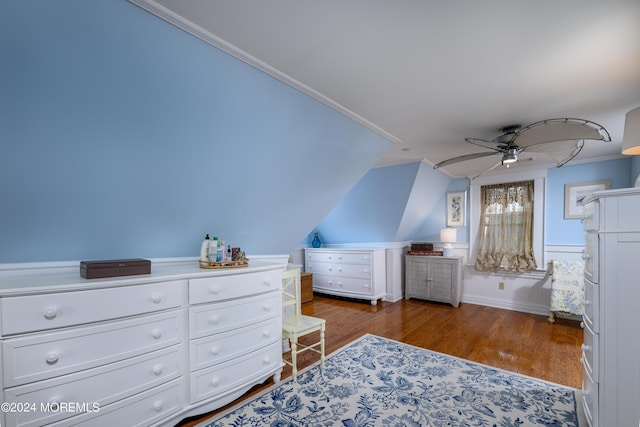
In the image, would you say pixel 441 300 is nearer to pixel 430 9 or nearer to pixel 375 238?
pixel 375 238

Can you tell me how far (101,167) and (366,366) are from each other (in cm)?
264

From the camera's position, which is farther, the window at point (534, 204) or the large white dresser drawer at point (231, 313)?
the window at point (534, 204)

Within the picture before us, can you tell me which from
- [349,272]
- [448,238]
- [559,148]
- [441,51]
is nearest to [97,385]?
[441,51]

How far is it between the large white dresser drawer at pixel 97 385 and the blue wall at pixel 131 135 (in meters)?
0.76

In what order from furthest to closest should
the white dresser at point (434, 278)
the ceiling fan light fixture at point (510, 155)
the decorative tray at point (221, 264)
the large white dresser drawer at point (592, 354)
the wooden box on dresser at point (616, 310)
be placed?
the white dresser at point (434, 278)
the ceiling fan light fixture at point (510, 155)
the decorative tray at point (221, 264)
the large white dresser drawer at point (592, 354)
the wooden box on dresser at point (616, 310)

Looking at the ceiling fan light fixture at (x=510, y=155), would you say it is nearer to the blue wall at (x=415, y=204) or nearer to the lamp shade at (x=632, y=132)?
the lamp shade at (x=632, y=132)

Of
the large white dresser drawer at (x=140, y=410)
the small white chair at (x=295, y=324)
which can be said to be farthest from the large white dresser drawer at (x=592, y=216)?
the large white dresser drawer at (x=140, y=410)

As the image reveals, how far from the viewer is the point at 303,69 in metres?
1.76

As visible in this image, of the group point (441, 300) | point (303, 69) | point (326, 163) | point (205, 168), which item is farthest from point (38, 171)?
point (441, 300)

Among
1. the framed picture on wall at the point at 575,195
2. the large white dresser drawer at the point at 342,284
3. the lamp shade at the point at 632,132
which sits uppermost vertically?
the lamp shade at the point at 632,132

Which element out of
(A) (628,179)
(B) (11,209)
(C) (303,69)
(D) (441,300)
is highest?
(C) (303,69)

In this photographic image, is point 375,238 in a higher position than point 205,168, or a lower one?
lower

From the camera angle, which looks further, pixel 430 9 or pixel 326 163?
pixel 326 163

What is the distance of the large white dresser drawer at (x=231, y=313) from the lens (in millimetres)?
1889
